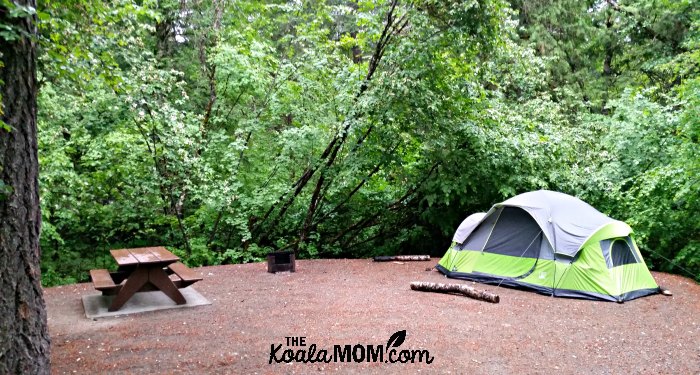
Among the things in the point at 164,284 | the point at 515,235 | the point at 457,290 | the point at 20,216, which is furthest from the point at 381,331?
the point at 515,235

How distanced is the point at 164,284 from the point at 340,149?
16.7 ft

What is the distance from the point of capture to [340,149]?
9883mm

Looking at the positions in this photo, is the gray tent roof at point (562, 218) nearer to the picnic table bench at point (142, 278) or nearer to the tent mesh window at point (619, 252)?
the tent mesh window at point (619, 252)

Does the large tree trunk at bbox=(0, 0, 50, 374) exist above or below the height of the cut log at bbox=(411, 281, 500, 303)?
above

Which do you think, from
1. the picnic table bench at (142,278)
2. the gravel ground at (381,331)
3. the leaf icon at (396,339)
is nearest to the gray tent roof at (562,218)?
the gravel ground at (381,331)

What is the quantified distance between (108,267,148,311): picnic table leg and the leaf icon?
9.47ft

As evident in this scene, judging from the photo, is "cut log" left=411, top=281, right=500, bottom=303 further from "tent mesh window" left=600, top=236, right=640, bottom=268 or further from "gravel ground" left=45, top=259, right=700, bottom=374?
Result: "tent mesh window" left=600, top=236, right=640, bottom=268

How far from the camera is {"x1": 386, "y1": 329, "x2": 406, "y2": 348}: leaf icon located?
171 inches

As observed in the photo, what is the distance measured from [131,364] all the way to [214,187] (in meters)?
5.33

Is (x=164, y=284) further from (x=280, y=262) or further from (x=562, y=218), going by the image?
(x=562, y=218)

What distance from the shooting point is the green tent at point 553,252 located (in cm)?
640

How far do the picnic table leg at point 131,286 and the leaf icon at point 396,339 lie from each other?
2887 mm

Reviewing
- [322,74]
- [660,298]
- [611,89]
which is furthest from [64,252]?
[611,89]

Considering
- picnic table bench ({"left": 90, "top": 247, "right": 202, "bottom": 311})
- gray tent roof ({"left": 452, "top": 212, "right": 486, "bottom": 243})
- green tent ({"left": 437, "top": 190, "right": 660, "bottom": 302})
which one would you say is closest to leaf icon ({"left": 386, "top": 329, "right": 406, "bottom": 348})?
picnic table bench ({"left": 90, "top": 247, "right": 202, "bottom": 311})
